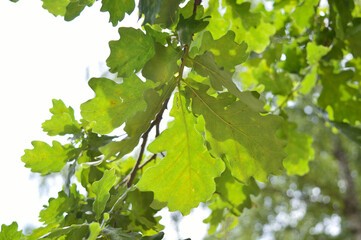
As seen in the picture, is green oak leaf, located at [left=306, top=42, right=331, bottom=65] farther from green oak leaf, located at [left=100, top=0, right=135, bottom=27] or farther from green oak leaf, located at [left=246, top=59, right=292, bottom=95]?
green oak leaf, located at [left=100, top=0, right=135, bottom=27]

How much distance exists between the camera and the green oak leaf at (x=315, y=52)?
1.14 meters

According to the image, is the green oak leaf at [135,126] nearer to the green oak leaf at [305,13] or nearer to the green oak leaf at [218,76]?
the green oak leaf at [218,76]

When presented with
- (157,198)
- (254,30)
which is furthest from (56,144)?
(254,30)

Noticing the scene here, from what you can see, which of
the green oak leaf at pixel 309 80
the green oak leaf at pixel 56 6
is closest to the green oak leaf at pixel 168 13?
the green oak leaf at pixel 56 6

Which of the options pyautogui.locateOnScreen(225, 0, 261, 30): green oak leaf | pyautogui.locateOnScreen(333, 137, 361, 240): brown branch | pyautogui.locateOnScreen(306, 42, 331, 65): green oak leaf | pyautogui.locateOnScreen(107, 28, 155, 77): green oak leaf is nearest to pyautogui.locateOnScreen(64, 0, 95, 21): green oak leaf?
pyautogui.locateOnScreen(107, 28, 155, 77): green oak leaf

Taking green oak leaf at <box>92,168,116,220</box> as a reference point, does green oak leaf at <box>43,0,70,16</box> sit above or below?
above

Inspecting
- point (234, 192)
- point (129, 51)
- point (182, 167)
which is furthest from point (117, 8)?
point (234, 192)

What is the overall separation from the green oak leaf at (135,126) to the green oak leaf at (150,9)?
11cm

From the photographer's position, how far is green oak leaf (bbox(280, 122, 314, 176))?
4.47 feet

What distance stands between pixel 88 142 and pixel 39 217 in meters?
0.18

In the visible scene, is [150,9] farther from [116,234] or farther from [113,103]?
[116,234]

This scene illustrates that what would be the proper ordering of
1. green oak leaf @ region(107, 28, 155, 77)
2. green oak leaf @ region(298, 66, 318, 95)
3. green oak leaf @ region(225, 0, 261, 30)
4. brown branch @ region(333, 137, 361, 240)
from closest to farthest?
green oak leaf @ region(107, 28, 155, 77), green oak leaf @ region(225, 0, 261, 30), green oak leaf @ region(298, 66, 318, 95), brown branch @ region(333, 137, 361, 240)

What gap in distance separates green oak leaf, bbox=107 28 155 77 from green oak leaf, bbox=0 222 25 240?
14.0 inches

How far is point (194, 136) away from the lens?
75cm
